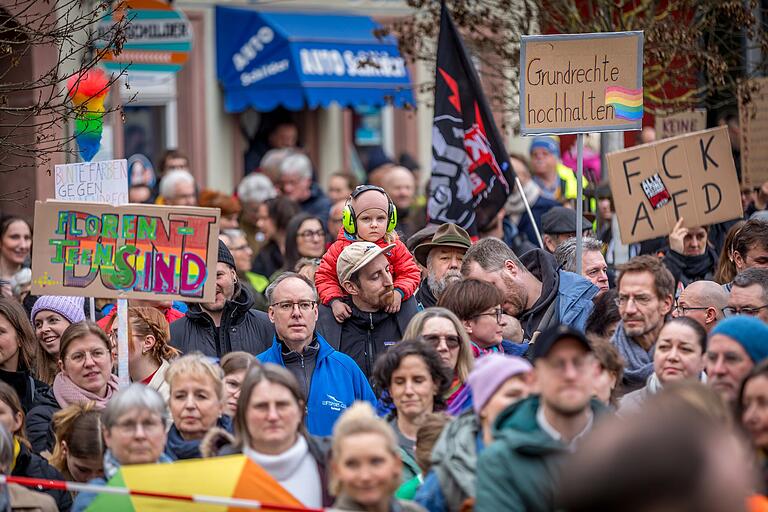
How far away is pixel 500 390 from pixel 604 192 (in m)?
7.98

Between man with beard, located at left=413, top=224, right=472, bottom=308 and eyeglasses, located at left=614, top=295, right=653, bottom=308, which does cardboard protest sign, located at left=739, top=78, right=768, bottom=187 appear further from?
eyeglasses, located at left=614, top=295, right=653, bottom=308

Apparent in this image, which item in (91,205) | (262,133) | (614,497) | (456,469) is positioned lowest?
(456,469)

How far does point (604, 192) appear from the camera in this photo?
12.8m

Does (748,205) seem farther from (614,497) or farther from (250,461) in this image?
(614,497)

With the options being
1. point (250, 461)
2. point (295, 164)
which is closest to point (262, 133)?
point (295, 164)

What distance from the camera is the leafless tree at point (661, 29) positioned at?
11.5m

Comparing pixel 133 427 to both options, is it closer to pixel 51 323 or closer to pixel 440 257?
pixel 51 323

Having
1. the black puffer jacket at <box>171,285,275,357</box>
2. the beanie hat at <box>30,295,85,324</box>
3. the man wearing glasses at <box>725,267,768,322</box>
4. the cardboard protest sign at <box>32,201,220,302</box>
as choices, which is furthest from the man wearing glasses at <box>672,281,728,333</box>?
the beanie hat at <box>30,295,85,324</box>

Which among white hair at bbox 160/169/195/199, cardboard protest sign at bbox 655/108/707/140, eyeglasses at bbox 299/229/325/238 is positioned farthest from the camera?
white hair at bbox 160/169/195/199

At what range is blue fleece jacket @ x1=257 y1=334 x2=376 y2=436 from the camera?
24.0 feet

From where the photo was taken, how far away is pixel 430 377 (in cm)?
621

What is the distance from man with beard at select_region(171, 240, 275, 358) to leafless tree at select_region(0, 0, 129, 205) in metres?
1.22

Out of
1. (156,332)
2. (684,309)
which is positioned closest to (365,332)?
(156,332)

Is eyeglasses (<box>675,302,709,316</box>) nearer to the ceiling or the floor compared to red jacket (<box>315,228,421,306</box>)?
nearer to the floor
